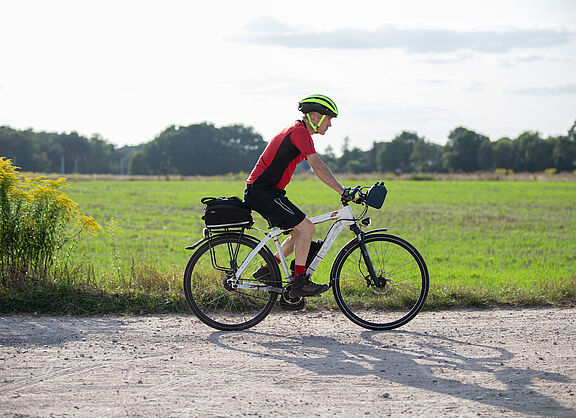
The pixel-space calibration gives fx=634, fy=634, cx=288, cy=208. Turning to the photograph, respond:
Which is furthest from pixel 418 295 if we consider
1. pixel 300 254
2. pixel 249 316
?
pixel 249 316

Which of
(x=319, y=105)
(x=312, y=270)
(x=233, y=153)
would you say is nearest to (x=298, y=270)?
(x=312, y=270)

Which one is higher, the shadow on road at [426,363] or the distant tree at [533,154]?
the distant tree at [533,154]

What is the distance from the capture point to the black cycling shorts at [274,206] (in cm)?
661

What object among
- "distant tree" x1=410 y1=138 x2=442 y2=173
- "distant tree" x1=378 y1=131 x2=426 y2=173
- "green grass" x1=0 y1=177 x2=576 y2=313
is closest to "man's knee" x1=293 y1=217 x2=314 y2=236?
"green grass" x1=0 y1=177 x2=576 y2=313

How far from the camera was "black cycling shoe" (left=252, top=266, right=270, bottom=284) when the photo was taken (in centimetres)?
691

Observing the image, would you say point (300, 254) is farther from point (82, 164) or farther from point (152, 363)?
point (82, 164)

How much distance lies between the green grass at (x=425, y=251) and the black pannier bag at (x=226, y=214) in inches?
49.5

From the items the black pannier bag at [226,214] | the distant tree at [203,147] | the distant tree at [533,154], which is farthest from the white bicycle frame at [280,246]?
the distant tree at [533,154]

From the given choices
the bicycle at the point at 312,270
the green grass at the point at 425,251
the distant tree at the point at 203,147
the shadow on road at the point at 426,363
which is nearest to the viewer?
the shadow on road at the point at 426,363

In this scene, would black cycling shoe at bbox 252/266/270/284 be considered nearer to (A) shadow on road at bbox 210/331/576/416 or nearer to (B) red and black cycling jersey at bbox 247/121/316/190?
(A) shadow on road at bbox 210/331/576/416

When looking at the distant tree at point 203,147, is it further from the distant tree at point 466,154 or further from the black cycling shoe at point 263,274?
the distant tree at point 466,154

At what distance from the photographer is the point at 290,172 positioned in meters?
6.75

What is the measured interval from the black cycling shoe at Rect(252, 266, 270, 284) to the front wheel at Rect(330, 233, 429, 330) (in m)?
0.70

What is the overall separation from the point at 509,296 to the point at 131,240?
11.8 meters
